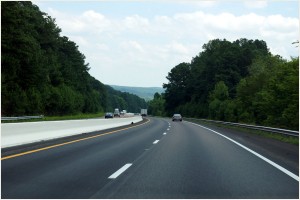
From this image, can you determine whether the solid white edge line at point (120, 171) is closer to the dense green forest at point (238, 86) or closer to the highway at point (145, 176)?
the highway at point (145, 176)

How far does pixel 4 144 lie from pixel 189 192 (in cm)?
1052

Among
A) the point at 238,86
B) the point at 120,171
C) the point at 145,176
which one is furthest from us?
the point at 238,86

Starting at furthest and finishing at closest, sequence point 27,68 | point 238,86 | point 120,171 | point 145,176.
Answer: point 238,86, point 27,68, point 120,171, point 145,176

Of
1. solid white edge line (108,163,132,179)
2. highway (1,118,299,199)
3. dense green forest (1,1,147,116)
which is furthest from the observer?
dense green forest (1,1,147,116)

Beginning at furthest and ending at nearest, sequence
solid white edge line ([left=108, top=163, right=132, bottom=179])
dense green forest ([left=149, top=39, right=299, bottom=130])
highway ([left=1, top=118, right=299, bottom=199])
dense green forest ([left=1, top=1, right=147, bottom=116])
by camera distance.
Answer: dense green forest ([left=1, top=1, right=147, bottom=116]) < dense green forest ([left=149, top=39, right=299, bottom=130]) < solid white edge line ([left=108, top=163, right=132, bottom=179]) < highway ([left=1, top=118, right=299, bottom=199])

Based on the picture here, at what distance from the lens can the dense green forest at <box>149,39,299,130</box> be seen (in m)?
55.6

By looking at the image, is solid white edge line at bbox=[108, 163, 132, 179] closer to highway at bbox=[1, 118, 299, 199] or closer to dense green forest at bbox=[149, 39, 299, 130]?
highway at bbox=[1, 118, 299, 199]

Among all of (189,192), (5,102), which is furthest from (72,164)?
(5,102)

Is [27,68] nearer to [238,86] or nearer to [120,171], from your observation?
[238,86]

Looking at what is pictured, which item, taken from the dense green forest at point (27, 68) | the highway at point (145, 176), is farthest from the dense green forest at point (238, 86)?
the highway at point (145, 176)

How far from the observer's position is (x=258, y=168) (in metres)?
11.3

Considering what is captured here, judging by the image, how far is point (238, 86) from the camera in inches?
3260

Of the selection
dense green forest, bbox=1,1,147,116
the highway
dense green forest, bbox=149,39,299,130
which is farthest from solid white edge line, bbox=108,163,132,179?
dense green forest, bbox=1,1,147,116

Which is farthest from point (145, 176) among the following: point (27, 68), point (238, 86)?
point (238, 86)
